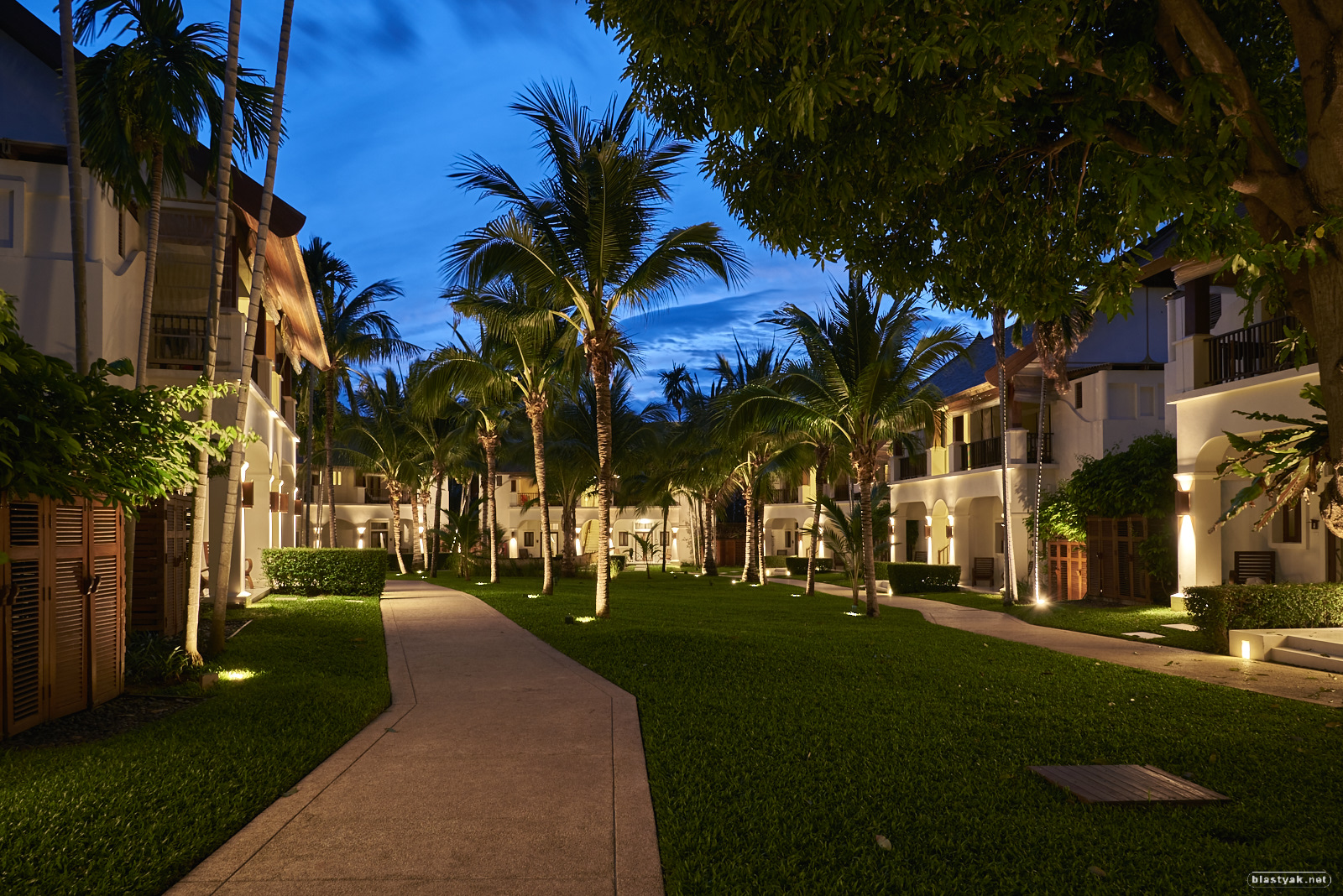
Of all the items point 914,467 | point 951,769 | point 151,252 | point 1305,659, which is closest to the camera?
point 951,769

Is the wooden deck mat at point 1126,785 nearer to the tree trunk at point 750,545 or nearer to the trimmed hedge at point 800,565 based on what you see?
the tree trunk at point 750,545

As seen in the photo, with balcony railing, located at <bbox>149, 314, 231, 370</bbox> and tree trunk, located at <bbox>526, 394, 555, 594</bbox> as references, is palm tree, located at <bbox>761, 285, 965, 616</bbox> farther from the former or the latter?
balcony railing, located at <bbox>149, 314, 231, 370</bbox>

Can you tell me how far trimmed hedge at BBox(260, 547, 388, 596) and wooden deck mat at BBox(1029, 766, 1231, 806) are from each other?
19.1 metres

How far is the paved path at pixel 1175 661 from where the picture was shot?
9.77 meters

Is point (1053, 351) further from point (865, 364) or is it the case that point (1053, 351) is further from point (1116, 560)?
point (865, 364)

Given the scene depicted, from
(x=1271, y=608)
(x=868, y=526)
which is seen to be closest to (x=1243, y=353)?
(x=1271, y=608)

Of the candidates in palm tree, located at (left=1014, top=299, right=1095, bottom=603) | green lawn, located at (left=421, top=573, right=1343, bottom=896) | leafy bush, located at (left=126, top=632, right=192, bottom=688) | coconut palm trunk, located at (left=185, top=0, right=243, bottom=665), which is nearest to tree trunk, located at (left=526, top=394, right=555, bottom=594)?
palm tree, located at (left=1014, top=299, right=1095, bottom=603)

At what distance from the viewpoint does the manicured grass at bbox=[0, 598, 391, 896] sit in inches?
163

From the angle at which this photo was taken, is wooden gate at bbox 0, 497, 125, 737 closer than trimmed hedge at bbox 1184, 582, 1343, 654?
Yes

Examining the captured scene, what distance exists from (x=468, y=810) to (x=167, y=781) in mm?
1848

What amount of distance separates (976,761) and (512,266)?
39.0 feet

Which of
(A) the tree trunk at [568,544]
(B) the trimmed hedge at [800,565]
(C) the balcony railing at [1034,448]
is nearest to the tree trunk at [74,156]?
(C) the balcony railing at [1034,448]

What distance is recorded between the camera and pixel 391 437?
39031mm

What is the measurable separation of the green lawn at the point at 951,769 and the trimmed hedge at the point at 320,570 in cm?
1224
